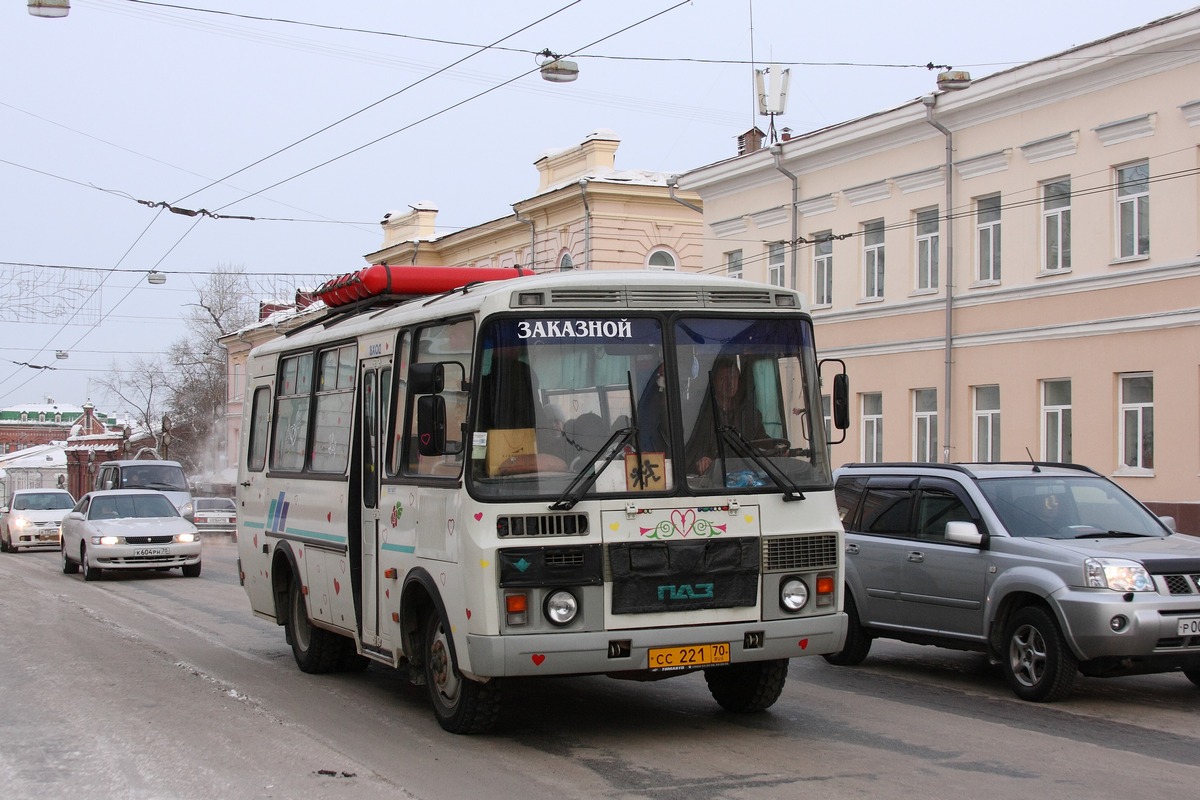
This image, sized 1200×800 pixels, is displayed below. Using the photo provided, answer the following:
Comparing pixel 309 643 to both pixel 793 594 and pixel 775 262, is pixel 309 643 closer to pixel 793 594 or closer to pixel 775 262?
pixel 793 594

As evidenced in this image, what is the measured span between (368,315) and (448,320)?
223cm

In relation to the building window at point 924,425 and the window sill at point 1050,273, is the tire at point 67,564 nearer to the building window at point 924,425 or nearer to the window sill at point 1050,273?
the building window at point 924,425

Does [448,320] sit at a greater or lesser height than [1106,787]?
greater

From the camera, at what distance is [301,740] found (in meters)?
8.99

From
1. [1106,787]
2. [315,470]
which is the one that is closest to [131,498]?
[315,470]

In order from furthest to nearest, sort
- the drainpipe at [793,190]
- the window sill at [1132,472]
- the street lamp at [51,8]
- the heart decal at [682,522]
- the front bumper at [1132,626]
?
the drainpipe at [793,190] < the window sill at [1132,472] < the street lamp at [51,8] < the front bumper at [1132,626] < the heart decal at [682,522]

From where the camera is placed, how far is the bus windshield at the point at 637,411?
851 cm

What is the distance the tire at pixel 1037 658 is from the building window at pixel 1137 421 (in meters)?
15.7

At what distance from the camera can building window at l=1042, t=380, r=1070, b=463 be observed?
2709cm

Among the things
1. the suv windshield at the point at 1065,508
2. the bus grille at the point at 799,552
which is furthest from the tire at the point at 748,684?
the suv windshield at the point at 1065,508

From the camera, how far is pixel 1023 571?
35.0ft

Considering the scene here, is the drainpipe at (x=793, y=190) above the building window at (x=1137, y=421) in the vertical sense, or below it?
above

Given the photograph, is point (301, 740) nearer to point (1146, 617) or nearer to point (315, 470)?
point (315, 470)

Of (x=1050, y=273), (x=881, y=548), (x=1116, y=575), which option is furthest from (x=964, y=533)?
(x=1050, y=273)
